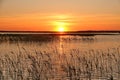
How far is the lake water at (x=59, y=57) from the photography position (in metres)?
1.41

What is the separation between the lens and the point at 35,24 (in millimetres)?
1480

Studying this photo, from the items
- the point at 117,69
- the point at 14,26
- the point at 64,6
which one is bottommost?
the point at 117,69

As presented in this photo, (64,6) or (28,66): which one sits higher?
(64,6)

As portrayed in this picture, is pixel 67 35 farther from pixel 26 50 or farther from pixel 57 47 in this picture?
pixel 26 50

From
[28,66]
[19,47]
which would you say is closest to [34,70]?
[28,66]

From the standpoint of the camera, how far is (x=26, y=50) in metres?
1.44

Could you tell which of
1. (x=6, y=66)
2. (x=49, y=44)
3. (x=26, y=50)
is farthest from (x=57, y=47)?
(x=6, y=66)

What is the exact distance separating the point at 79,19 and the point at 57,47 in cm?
20

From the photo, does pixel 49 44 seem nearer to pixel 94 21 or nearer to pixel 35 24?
pixel 35 24

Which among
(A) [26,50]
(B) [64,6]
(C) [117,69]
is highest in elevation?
(B) [64,6]

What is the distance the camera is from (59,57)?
1.43 metres

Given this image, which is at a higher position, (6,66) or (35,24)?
(35,24)

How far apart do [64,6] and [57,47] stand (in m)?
0.24

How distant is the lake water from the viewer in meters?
1.41
